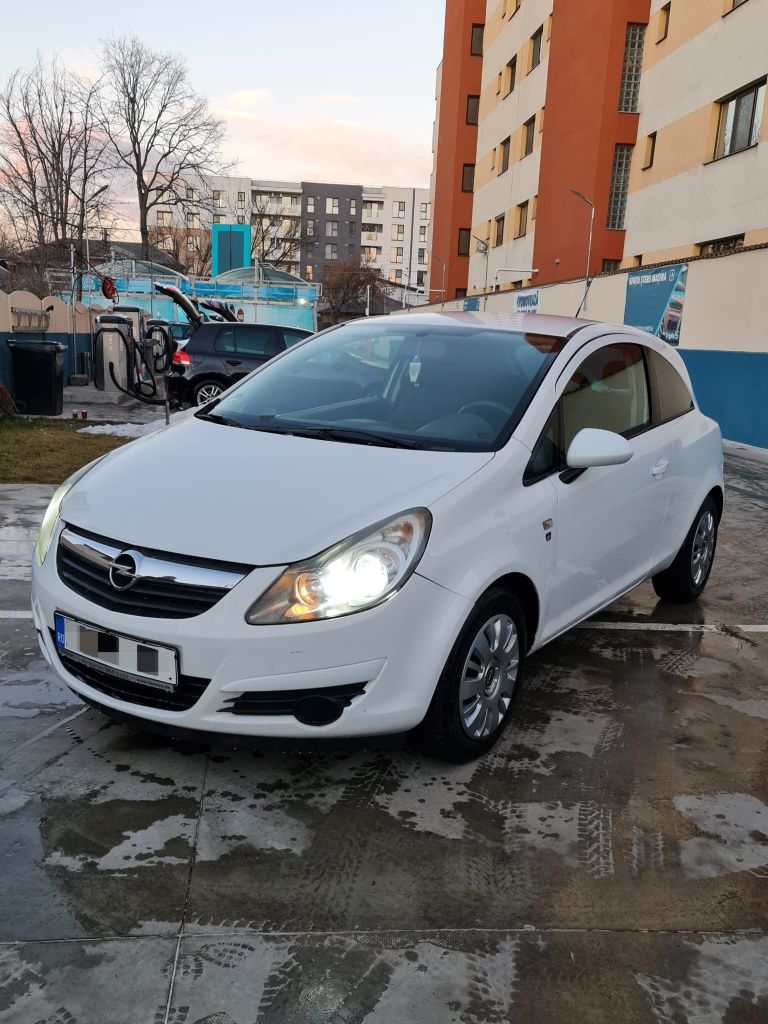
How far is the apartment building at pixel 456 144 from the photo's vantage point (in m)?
45.5

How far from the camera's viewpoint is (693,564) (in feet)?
16.5

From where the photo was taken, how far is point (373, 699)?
271cm

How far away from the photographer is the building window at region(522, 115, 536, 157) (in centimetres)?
3394

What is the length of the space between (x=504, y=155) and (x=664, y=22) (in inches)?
631

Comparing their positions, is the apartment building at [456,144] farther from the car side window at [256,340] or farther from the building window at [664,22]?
the car side window at [256,340]

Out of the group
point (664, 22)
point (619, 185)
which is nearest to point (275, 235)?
point (619, 185)

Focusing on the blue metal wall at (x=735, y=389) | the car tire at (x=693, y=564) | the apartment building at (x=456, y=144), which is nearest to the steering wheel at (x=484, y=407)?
the car tire at (x=693, y=564)

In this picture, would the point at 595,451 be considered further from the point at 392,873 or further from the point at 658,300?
the point at 658,300

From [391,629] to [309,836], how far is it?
69 centimetres

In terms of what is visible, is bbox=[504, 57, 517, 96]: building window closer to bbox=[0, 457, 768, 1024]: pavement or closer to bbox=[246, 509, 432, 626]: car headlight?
bbox=[0, 457, 768, 1024]: pavement

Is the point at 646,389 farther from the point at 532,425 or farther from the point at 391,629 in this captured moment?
the point at 391,629

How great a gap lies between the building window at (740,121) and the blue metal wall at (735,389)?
21.5ft

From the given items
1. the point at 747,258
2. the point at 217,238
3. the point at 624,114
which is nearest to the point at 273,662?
the point at 747,258

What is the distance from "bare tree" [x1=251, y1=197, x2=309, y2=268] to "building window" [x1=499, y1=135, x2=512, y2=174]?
30.8 metres
